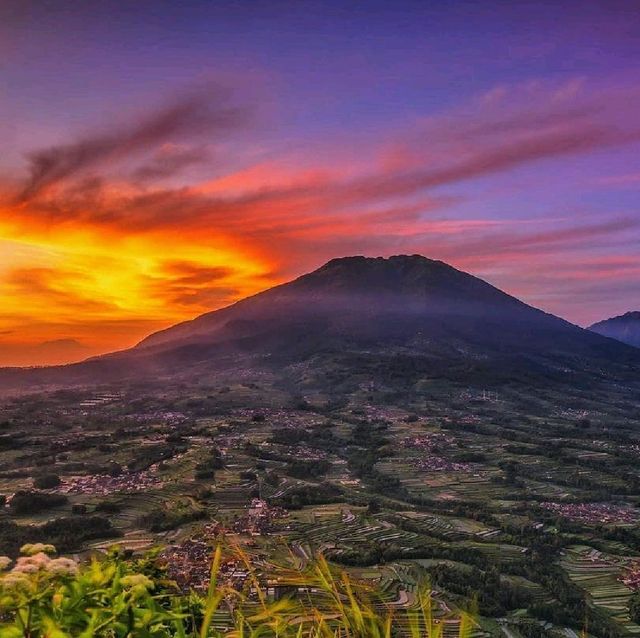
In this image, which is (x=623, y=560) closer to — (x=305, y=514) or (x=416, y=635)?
(x=305, y=514)

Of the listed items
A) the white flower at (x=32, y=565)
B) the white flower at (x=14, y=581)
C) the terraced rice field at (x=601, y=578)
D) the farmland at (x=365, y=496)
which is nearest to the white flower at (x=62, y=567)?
the white flower at (x=32, y=565)

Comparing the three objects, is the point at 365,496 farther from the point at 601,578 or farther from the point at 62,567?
the point at 62,567

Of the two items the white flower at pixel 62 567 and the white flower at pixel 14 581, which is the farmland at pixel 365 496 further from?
the white flower at pixel 14 581

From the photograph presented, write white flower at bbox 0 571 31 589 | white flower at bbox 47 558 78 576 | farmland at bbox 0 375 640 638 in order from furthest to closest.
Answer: farmland at bbox 0 375 640 638, white flower at bbox 47 558 78 576, white flower at bbox 0 571 31 589

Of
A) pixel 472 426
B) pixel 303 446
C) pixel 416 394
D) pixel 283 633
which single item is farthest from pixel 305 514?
pixel 416 394

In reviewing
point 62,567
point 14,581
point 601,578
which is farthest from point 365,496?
point 14,581

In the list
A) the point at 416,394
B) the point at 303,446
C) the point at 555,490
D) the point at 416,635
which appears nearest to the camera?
the point at 416,635

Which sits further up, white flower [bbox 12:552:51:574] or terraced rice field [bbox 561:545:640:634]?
white flower [bbox 12:552:51:574]

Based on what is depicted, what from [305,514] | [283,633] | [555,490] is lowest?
[555,490]

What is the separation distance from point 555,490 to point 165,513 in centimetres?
4925

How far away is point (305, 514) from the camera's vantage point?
49.6m

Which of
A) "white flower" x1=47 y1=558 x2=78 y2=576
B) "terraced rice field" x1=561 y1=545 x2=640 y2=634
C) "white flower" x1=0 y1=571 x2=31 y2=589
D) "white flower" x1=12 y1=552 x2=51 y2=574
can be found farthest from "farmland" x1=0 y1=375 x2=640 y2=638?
"white flower" x1=0 y1=571 x2=31 y2=589

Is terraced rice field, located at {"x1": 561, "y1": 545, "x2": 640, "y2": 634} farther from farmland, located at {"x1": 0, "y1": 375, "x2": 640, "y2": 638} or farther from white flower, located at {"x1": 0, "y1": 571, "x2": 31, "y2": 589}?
white flower, located at {"x1": 0, "y1": 571, "x2": 31, "y2": 589}

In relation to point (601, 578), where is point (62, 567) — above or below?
above
